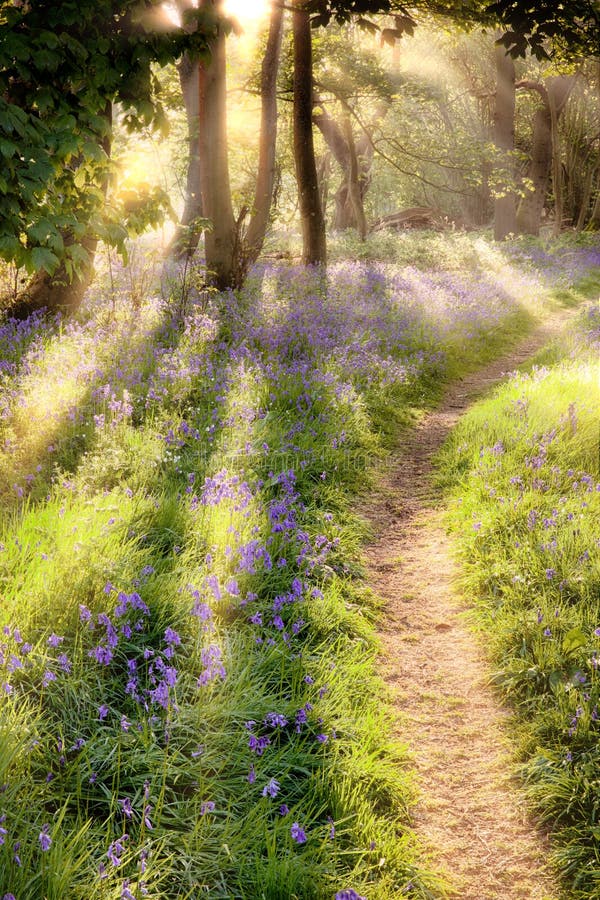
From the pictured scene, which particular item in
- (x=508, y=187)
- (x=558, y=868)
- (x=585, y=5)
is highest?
(x=585, y=5)

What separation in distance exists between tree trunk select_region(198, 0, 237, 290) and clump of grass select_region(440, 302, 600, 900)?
5.91m

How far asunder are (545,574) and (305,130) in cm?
1300

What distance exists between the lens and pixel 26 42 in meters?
3.83

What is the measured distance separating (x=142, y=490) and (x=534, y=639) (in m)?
2.80

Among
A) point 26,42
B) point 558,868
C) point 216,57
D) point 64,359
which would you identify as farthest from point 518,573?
point 216,57

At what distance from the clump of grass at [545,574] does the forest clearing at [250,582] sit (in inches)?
0.9

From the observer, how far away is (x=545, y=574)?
171 inches

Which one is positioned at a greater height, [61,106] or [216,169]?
[216,169]

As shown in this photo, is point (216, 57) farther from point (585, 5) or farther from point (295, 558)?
point (295, 558)

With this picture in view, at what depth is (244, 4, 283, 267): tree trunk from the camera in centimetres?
1503

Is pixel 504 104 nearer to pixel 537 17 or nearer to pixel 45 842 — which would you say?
pixel 537 17

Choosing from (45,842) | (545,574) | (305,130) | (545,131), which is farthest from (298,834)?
(545,131)

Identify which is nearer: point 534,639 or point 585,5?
point 534,639

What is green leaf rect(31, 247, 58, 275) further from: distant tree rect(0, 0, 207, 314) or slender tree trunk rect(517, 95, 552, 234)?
slender tree trunk rect(517, 95, 552, 234)
